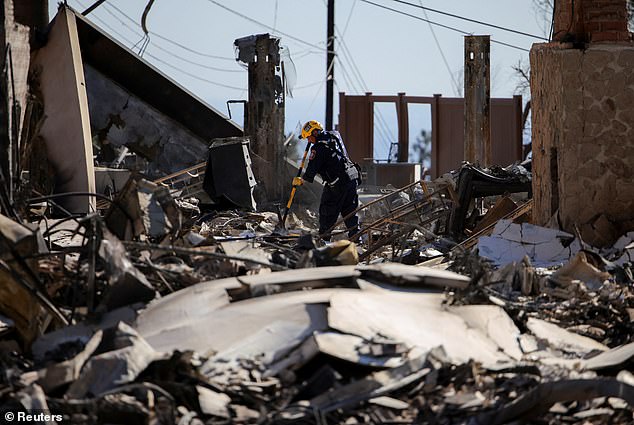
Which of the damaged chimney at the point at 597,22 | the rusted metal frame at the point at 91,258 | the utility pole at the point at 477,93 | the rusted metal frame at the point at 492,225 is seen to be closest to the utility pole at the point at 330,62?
the utility pole at the point at 477,93

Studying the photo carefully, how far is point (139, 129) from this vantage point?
15969mm

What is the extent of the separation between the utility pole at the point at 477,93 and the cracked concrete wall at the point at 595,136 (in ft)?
23.3

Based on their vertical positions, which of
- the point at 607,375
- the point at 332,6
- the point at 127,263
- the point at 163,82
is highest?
the point at 332,6

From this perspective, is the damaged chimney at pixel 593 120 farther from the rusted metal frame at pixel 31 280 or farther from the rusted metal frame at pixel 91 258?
the rusted metal frame at pixel 31 280

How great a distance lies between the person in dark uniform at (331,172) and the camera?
12.1 metres

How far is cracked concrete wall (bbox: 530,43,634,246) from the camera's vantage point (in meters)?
8.29

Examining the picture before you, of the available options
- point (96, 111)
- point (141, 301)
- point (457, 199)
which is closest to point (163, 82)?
point (96, 111)

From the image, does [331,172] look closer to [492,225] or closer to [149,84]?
[492,225]

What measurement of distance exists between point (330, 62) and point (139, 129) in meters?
13.0

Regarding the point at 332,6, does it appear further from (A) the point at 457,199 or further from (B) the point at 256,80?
(A) the point at 457,199

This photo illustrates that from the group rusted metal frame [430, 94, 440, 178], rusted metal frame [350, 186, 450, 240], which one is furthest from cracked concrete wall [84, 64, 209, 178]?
rusted metal frame [430, 94, 440, 178]

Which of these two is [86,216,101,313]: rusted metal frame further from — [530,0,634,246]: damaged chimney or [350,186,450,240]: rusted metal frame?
[350,186,450,240]: rusted metal frame

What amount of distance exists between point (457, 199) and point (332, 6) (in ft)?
62.9

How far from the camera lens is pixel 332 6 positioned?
28.2m
